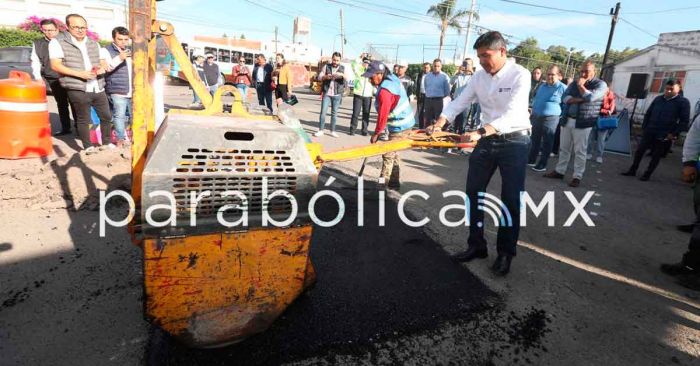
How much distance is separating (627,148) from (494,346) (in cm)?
1000

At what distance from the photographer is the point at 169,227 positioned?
1625 mm

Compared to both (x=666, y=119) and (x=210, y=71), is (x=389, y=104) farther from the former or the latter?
(x=210, y=71)

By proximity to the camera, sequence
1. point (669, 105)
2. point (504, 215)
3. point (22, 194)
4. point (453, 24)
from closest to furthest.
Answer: point (504, 215) → point (22, 194) → point (669, 105) → point (453, 24)

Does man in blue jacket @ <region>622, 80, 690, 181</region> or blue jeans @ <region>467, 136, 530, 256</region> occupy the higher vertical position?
man in blue jacket @ <region>622, 80, 690, 181</region>

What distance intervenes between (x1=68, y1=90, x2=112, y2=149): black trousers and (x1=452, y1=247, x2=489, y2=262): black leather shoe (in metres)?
5.08

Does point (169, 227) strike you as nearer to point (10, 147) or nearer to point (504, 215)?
point (504, 215)

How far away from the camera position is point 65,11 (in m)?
38.7

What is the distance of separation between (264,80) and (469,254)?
7.64 m

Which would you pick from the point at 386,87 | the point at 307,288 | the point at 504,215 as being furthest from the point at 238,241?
the point at 386,87

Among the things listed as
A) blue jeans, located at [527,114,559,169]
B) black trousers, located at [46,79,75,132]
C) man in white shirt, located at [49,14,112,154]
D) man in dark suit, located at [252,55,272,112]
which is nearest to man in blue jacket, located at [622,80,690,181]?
blue jeans, located at [527,114,559,169]

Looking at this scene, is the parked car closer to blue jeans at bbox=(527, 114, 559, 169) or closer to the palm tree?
blue jeans at bbox=(527, 114, 559, 169)

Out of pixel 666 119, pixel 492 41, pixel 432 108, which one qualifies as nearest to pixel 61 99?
pixel 492 41

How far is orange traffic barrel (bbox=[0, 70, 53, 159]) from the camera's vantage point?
453cm

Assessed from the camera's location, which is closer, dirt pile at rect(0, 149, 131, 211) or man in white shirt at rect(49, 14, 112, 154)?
dirt pile at rect(0, 149, 131, 211)
